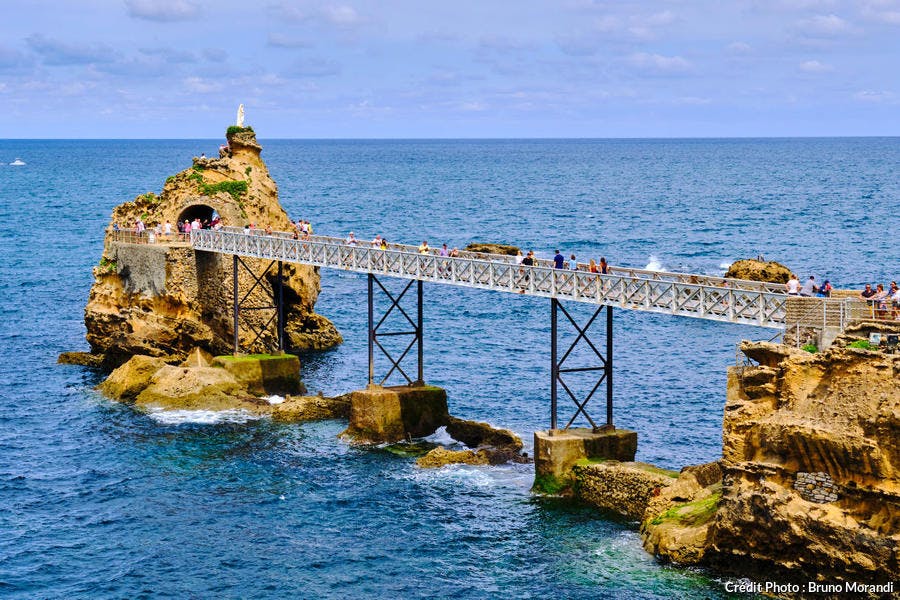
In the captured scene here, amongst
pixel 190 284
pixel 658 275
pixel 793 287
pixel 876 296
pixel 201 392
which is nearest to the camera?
pixel 876 296

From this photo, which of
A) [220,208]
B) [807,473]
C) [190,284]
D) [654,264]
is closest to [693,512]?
[807,473]

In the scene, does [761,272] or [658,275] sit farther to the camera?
[761,272]

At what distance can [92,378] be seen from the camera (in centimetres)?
5275

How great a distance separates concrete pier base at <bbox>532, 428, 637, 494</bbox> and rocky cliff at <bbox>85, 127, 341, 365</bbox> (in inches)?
840

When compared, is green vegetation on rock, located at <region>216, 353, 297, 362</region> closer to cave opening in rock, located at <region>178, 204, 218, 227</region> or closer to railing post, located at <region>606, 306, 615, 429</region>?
cave opening in rock, located at <region>178, 204, 218, 227</region>

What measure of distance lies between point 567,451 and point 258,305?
988 inches

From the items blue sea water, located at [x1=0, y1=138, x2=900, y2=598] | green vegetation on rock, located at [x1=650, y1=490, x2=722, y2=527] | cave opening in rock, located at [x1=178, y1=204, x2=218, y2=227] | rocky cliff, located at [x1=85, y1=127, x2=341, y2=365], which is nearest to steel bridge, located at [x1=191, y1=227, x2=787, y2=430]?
rocky cliff, located at [x1=85, y1=127, x2=341, y2=365]

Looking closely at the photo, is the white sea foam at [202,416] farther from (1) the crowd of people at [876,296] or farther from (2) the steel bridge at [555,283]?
(1) the crowd of people at [876,296]

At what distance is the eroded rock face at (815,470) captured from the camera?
2569cm

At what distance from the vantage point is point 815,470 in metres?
26.9

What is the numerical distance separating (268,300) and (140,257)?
21.3 ft

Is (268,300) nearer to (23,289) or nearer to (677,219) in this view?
(23,289)

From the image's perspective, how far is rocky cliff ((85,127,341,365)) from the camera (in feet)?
175

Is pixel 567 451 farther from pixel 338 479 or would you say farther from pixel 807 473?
pixel 807 473
